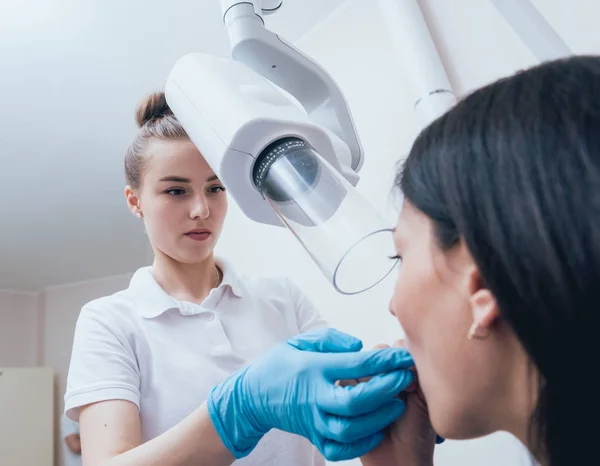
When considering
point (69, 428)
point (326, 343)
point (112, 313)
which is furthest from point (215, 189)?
point (69, 428)

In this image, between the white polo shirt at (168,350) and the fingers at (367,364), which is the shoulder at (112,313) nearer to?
the white polo shirt at (168,350)

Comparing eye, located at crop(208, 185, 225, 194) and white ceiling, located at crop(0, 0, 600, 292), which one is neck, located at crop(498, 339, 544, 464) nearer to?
eye, located at crop(208, 185, 225, 194)

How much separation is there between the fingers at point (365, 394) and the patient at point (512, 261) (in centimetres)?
6

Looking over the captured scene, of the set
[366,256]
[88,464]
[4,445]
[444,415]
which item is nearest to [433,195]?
[366,256]

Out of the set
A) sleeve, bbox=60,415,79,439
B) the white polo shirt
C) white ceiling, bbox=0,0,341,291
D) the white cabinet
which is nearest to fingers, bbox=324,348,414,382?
the white polo shirt

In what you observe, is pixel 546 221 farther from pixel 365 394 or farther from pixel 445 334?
pixel 365 394

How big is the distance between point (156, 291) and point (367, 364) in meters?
0.51

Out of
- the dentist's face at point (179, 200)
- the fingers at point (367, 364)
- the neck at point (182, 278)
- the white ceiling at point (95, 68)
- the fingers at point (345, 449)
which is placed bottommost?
the fingers at point (345, 449)

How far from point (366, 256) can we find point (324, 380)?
0.65 ft

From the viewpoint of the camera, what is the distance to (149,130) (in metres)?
1.13

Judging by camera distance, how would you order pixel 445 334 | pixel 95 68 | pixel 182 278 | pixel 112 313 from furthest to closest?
pixel 95 68 → pixel 182 278 → pixel 112 313 → pixel 445 334

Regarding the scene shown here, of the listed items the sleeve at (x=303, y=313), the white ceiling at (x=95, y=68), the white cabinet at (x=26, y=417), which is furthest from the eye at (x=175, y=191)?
the white cabinet at (x=26, y=417)

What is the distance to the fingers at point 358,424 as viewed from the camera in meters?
0.76

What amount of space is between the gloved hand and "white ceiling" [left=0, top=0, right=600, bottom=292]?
0.89 m
